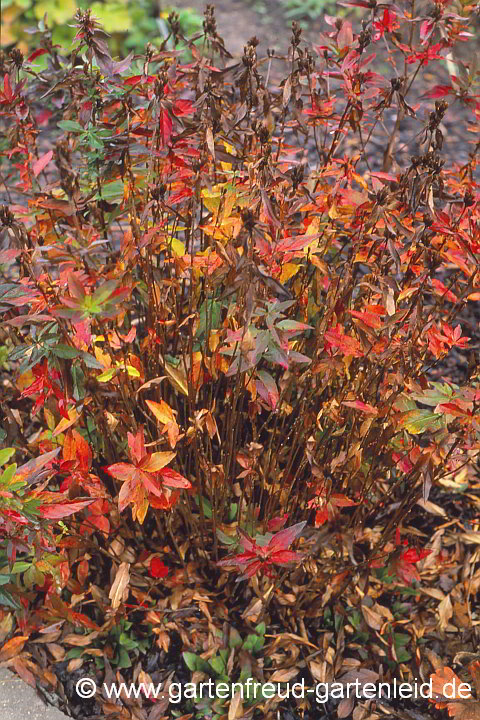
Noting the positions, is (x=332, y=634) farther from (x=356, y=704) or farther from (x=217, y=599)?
(x=217, y=599)

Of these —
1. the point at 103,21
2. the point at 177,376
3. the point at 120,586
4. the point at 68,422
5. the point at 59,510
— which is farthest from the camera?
the point at 103,21

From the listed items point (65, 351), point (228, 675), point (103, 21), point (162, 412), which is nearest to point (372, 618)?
point (228, 675)

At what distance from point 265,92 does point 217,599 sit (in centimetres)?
160

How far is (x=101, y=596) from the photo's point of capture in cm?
214

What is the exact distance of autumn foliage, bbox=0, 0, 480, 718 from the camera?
1549mm

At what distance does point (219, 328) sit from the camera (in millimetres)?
1911

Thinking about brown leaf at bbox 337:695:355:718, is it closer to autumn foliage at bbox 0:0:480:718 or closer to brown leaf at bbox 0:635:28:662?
autumn foliage at bbox 0:0:480:718

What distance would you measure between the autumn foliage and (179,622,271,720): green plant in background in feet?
0.37

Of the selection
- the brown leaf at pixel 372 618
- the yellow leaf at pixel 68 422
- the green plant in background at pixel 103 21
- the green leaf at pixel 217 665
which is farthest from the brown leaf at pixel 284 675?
the green plant in background at pixel 103 21

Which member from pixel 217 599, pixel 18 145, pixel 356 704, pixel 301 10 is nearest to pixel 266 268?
pixel 18 145

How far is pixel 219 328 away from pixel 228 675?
3.63 feet

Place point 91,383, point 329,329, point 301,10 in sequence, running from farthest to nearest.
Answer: point 301,10, point 329,329, point 91,383

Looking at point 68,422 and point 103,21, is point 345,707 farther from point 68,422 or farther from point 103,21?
point 103,21

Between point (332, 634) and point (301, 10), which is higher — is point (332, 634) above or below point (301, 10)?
below
